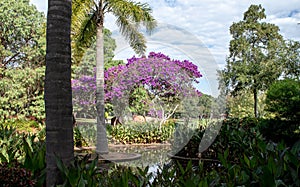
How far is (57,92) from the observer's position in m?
3.17

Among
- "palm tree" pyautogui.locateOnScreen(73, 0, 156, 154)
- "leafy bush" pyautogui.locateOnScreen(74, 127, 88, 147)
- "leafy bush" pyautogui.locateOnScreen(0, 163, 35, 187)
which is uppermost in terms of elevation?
"palm tree" pyautogui.locateOnScreen(73, 0, 156, 154)

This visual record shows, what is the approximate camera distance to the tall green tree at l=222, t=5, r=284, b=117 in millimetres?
23078

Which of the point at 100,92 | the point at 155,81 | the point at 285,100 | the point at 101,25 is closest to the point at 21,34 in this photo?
the point at 101,25

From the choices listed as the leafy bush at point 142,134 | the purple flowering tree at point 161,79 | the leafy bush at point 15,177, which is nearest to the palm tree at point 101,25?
the purple flowering tree at point 161,79

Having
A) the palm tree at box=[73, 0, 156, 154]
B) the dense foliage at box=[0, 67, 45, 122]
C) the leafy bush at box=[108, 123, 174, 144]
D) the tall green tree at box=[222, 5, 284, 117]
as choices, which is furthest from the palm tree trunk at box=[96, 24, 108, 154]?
the tall green tree at box=[222, 5, 284, 117]

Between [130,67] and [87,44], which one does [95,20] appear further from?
[130,67]

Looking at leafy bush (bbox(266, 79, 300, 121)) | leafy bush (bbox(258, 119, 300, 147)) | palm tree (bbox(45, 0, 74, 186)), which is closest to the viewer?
palm tree (bbox(45, 0, 74, 186))

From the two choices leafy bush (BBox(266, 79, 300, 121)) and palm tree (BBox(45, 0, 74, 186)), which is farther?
leafy bush (BBox(266, 79, 300, 121))

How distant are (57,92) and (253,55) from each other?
75.8 feet

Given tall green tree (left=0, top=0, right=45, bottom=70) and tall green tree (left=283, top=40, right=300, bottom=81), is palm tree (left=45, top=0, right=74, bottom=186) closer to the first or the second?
tall green tree (left=0, top=0, right=45, bottom=70)

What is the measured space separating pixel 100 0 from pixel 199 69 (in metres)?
5.09

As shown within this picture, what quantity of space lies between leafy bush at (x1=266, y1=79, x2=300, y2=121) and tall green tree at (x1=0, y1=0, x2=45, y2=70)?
10243 mm

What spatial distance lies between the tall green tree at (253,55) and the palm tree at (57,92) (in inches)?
838

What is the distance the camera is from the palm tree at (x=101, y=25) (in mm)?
10469
